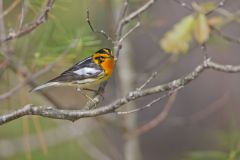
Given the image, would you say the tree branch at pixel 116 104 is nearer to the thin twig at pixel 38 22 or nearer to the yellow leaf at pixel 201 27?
the thin twig at pixel 38 22

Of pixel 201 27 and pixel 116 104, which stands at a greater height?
pixel 201 27

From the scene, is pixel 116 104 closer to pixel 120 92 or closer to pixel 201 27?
pixel 201 27

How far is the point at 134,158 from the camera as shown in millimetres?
3977

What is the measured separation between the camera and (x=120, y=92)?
4.16 m

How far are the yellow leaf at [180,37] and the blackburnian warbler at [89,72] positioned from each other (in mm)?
488

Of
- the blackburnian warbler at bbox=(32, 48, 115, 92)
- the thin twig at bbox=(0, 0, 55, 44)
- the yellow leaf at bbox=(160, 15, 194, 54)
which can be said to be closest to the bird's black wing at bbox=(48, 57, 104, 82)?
the blackburnian warbler at bbox=(32, 48, 115, 92)

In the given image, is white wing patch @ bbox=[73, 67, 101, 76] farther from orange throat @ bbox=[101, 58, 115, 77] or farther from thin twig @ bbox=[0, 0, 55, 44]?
thin twig @ bbox=[0, 0, 55, 44]

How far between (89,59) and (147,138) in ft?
12.9

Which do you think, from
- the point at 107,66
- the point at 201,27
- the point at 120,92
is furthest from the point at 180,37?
the point at 120,92

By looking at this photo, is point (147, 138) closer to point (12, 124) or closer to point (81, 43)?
point (12, 124)

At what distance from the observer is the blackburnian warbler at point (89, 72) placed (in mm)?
2600

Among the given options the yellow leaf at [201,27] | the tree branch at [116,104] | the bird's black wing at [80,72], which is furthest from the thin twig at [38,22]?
the yellow leaf at [201,27]

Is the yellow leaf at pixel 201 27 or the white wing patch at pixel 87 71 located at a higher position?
the yellow leaf at pixel 201 27

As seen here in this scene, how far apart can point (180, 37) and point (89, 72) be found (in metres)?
0.59
